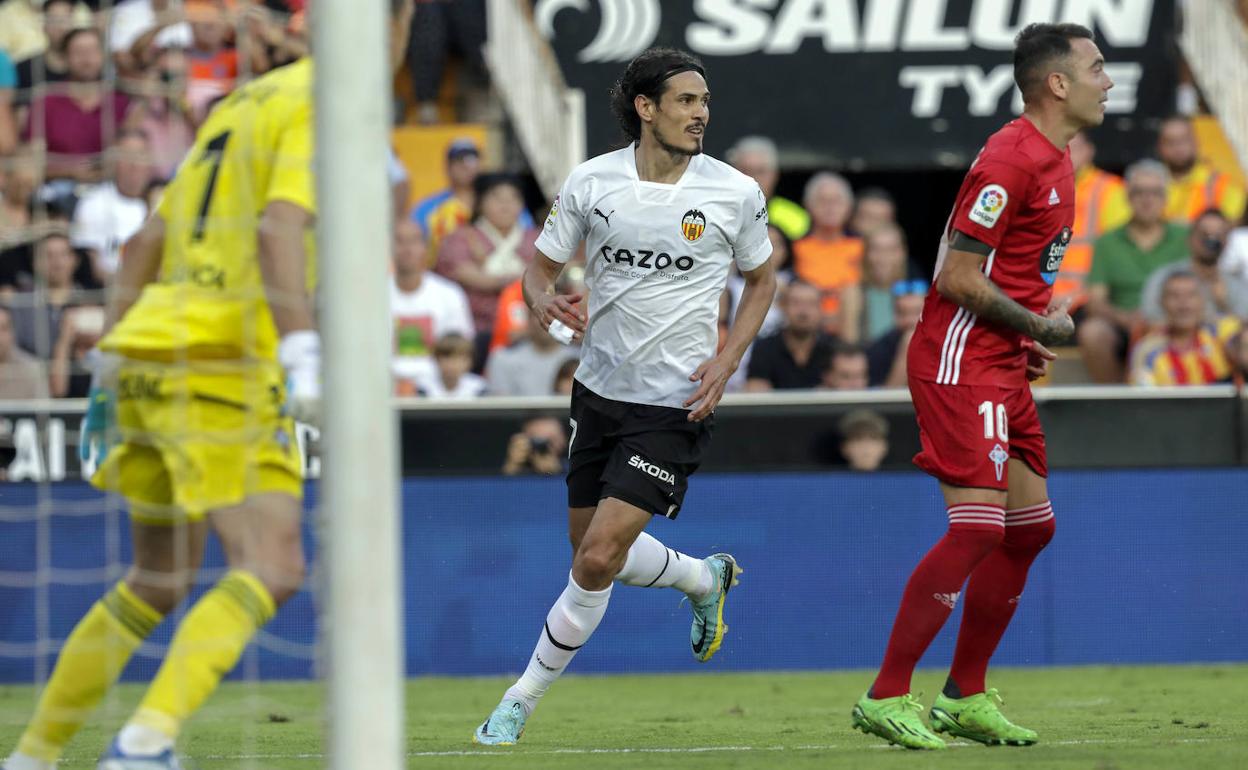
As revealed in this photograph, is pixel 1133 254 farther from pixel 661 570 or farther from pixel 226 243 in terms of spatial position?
pixel 226 243

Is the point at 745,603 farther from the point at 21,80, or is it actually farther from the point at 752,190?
the point at 21,80

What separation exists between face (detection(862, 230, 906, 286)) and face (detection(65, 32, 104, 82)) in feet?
16.0

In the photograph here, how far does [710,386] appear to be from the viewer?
22.0 ft

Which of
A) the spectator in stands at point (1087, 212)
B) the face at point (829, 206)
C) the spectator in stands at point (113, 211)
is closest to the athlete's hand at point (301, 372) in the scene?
the spectator in stands at point (113, 211)

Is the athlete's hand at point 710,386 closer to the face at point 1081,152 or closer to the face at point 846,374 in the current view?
the face at point 846,374

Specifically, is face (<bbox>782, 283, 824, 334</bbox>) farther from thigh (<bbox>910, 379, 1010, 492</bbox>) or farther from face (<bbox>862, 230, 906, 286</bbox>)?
thigh (<bbox>910, 379, 1010, 492</bbox>)

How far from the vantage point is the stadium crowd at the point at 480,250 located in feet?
37.0

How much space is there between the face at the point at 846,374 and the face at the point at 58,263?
4.45 metres

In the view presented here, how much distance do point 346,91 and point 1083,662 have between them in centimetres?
741

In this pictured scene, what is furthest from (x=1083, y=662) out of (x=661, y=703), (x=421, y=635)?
(x=421, y=635)

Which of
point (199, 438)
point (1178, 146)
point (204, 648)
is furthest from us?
point (1178, 146)

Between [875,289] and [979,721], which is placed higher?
[875,289]

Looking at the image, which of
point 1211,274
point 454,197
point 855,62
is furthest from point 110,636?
point 855,62

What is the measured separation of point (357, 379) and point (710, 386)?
2.54 metres
